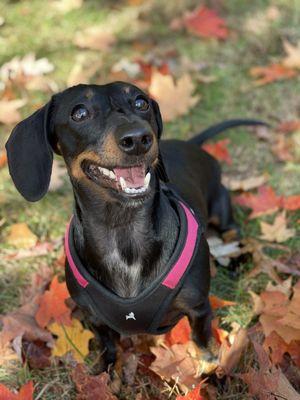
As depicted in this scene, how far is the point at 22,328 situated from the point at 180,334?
2.96ft

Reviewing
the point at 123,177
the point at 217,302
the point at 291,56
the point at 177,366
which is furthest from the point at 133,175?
the point at 291,56

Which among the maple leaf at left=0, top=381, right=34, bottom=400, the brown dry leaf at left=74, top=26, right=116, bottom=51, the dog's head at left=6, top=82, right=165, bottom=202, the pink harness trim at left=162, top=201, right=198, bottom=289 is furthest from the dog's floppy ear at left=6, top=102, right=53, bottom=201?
the brown dry leaf at left=74, top=26, right=116, bottom=51

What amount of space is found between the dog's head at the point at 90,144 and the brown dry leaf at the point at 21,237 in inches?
56.4

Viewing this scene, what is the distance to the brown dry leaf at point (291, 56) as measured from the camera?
5.42 m

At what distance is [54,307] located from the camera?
11.1ft

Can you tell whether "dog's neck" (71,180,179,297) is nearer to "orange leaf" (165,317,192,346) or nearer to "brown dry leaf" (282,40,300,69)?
"orange leaf" (165,317,192,346)

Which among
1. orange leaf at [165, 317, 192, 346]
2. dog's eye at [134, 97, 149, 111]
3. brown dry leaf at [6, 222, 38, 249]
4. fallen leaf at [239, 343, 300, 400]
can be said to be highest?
dog's eye at [134, 97, 149, 111]

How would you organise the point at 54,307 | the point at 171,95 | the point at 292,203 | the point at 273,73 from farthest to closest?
the point at 273,73 < the point at 171,95 < the point at 292,203 < the point at 54,307

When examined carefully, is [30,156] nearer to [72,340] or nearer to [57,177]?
[72,340]

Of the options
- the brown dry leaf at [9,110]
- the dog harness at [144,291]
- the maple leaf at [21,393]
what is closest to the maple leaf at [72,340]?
the dog harness at [144,291]

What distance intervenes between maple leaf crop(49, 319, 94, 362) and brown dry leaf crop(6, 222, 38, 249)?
88cm

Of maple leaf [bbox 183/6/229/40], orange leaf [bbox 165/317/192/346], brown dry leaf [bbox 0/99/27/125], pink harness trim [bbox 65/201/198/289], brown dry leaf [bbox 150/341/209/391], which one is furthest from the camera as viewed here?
maple leaf [bbox 183/6/229/40]

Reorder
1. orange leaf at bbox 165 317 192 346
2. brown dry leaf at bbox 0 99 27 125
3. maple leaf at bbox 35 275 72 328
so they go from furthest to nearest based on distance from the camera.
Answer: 1. brown dry leaf at bbox 0 99 27 125
2. maple leaf at bbox 35 275 72 328
3. orange leaf at bbox 165 317 192 346

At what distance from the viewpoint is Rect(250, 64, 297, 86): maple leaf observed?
545 cm
